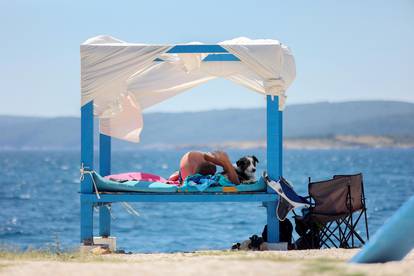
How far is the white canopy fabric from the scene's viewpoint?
11109mm

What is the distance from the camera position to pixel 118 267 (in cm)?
811

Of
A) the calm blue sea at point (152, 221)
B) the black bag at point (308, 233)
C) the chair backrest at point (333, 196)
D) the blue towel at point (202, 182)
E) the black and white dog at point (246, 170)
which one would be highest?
the black and white dog at point (246, 170)

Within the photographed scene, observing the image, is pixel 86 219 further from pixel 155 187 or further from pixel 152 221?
pixel 152 221

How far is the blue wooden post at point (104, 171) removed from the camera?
12.7 m

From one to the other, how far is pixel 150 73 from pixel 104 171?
1540mm

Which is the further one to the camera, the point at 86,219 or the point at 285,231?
the point at 285,231

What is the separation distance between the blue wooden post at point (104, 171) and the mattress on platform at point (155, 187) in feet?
3.99

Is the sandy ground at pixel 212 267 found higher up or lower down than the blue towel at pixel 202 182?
lower down

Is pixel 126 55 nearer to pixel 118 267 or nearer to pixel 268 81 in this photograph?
pixel 268 81

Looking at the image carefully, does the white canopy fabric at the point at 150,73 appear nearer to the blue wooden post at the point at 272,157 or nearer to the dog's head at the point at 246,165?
the blue wooden post at the point at 272,157

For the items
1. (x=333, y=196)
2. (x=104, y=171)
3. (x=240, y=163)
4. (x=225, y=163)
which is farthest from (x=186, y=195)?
(x=104, y=171)

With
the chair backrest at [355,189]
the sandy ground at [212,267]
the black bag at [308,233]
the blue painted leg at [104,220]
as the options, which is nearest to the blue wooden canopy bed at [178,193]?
the black bag at [308,233]

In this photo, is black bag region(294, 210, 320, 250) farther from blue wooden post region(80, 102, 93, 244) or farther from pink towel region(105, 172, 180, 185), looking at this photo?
blue wooden post region(80, 102, 93, 244)

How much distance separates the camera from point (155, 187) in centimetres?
1115
